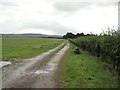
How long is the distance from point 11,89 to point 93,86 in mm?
4187

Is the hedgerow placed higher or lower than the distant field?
higher

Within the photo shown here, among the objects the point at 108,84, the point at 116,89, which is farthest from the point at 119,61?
the point at 116,89

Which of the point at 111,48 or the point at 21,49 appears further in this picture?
the point at 21,49

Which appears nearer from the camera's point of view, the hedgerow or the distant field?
the hedgerow

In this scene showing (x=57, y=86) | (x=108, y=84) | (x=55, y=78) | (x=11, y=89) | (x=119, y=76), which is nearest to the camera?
(x=11, y=89)

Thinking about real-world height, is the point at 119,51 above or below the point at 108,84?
above

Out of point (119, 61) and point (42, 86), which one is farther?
point (119, 61)

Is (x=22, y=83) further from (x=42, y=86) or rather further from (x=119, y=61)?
(x=119, y=61)

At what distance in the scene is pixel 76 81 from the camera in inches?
635

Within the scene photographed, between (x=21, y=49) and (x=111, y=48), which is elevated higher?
(x=111, y=48)

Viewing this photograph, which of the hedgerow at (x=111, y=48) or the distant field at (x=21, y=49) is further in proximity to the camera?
the distant field at (x=21, y=49)

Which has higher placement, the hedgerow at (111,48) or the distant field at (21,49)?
the hedgerow at (111,48)

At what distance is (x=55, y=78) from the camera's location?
17.1 m

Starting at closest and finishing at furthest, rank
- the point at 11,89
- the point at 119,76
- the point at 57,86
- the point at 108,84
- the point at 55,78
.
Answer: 1. the point at 11,89
2. the point at 57,86
3. the point at 108,84
4. the point at 55,78
5. the point at 119,76
